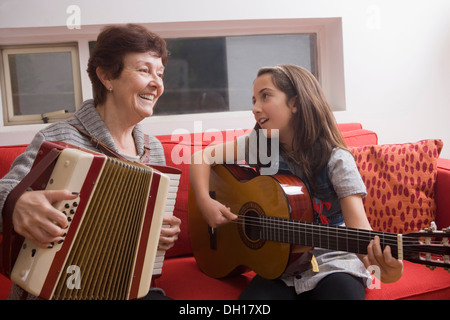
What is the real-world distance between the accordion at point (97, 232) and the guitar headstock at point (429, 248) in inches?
24.0

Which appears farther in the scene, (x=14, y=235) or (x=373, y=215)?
(x=373, y=215)

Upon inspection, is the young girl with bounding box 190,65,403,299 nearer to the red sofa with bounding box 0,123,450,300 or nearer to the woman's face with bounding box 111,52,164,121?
the red sofa with bounding box 0,123,450,300

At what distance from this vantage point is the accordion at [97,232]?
2.99 ft

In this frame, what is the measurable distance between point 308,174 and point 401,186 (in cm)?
55

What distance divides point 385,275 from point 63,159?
85cm

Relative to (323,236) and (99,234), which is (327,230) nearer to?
(323,236)

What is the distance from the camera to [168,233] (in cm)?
125

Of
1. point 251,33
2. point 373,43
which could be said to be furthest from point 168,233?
point 373,43

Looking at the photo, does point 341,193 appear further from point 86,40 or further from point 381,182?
point 86,40

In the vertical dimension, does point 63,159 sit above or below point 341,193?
above

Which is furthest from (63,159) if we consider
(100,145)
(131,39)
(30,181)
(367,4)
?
(367,4)

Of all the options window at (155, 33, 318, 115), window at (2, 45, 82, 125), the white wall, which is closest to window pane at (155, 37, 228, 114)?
window at (155, 33, 318, 115)

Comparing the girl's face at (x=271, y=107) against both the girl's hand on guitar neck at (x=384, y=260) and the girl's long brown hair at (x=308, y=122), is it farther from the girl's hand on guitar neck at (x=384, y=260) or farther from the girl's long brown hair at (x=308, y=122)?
the girl's hand on guitar neck at (x=384, y=260)

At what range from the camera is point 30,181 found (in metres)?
0.93
